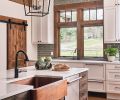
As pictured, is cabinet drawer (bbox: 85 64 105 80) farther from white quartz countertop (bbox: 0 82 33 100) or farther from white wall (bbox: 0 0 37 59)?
white quartz countertop (bbox: 0 82 33 100)

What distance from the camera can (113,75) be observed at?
561 centimetres

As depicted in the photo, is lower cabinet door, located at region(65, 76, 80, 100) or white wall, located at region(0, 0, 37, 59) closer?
lower cabinet door, located at region(65, 76, 80, 100)

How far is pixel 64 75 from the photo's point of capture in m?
3.21

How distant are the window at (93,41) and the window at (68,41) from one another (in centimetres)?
37

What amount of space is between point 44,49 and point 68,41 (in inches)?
33.8

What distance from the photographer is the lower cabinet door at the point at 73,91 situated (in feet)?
10.8

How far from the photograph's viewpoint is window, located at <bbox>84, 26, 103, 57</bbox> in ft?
21.5

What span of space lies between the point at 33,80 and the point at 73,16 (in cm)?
401

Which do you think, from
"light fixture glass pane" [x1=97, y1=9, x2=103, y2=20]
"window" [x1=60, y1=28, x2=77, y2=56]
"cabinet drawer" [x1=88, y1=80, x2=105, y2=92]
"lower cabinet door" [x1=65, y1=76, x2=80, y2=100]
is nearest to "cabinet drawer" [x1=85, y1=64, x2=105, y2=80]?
"cabinet drawer" [x1=88, y1=80, x2=105, y2=92]

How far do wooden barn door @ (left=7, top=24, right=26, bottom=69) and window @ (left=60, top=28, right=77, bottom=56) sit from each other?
126 centimetres

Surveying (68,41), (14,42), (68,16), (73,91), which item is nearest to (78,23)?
(68,16)

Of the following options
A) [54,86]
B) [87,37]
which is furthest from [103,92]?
[54,86]

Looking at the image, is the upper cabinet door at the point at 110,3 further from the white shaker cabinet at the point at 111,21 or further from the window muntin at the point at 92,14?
the window muntin at the point at 92,14

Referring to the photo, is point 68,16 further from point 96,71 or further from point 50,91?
point 50,91
